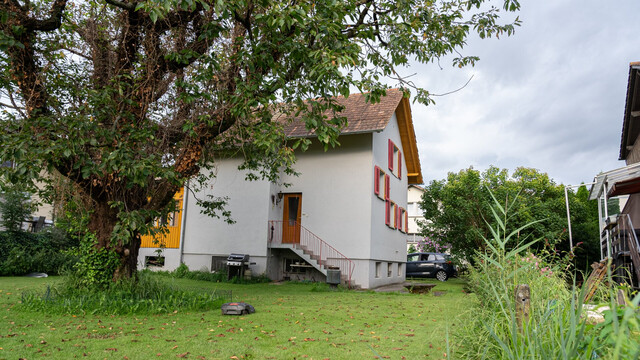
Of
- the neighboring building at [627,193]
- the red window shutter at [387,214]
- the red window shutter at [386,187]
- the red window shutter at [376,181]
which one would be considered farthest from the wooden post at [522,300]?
the red window shutter at [387,214]

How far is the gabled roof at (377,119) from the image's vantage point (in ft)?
51.7

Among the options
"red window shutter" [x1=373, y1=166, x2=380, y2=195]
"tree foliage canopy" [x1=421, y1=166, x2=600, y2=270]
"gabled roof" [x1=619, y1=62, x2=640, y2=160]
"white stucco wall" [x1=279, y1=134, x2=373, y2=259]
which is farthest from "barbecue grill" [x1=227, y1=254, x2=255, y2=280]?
"gabled roof" [x1=619, y1=62, x2=640, y2=160]

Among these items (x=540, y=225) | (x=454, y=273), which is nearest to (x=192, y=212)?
(x=454, y=273)

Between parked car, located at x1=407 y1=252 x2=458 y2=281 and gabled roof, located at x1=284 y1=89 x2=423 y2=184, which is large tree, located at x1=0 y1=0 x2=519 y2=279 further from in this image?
parked car, located at x1=407 y1=252 x2=458 y2=281

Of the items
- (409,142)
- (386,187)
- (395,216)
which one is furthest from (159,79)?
(409,142)

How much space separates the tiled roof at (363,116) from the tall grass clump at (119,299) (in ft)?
26.4

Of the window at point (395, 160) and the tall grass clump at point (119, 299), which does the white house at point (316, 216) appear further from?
the tall grass clump at point (119, 299)

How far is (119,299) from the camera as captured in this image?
8000 millimetres

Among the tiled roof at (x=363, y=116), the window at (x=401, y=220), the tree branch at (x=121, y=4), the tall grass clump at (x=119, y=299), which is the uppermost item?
the tiled roof at (x=363, y=116)

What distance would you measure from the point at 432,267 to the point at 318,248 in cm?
983

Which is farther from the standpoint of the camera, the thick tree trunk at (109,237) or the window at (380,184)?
the window at (380,184)

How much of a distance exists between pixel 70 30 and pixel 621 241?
527 inches

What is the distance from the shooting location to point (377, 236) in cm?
1667

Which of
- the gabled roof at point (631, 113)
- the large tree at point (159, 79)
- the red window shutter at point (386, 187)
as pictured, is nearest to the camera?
the large tree at point (159, 79)
